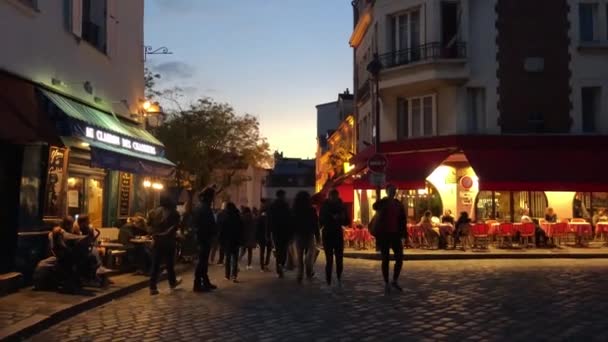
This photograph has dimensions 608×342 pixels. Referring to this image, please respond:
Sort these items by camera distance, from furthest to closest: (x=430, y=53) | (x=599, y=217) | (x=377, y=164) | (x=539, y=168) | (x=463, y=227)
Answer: (x=430, y=53) < (x=599, y=217) < (x=539, y=168) < (x=463, y=227) < (x=377, y=164)

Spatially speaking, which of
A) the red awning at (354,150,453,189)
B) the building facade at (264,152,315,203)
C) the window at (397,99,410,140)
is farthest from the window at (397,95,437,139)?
the building facade at (264,152,315,203)

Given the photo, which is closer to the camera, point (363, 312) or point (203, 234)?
point (363, 312)

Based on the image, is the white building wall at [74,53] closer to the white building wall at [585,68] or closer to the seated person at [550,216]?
the seated person at [550,216]

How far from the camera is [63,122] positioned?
12070 mm

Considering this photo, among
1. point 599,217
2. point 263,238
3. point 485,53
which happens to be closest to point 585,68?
point 485,53

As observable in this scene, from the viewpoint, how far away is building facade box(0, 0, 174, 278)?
11688 mm

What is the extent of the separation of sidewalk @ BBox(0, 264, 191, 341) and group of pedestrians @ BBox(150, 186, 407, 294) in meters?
0.94

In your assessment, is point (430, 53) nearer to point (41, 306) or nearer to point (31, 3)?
point (31, 3)

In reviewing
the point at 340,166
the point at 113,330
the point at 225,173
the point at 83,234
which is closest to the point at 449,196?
the point at 340,166

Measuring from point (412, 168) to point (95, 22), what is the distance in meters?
13.8

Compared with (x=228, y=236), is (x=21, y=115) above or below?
above

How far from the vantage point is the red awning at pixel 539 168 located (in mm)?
24344

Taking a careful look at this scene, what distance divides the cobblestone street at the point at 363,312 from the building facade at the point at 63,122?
7.96 feet

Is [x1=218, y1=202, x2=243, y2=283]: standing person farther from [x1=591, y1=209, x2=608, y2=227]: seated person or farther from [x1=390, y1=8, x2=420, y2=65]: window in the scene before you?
[x1=591, y1=209, x2=608, y2=227]: seated person
